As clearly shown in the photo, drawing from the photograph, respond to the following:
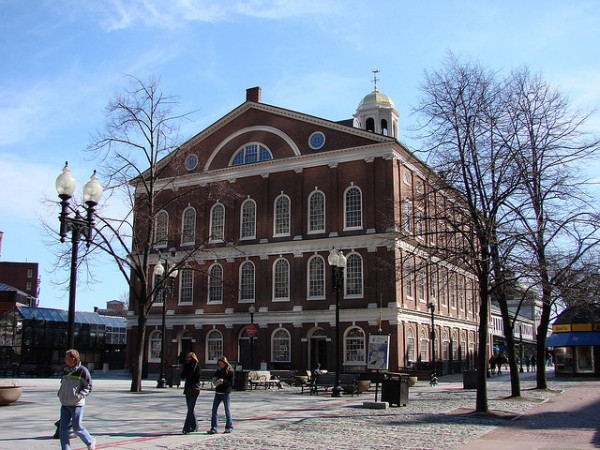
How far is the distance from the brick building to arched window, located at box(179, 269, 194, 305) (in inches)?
3.2

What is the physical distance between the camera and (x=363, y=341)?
39031mm

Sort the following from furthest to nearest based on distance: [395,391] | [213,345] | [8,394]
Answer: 1. [213,345]
2. [395,391]
3. [8,394]

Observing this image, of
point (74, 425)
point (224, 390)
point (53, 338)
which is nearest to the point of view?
point (74, 425)

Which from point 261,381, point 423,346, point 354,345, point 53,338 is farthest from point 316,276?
point 53,338

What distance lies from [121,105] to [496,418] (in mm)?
21075

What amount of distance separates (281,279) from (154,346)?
1207 centimetres

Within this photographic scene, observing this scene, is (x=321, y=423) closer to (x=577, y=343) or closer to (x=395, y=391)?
(x=395, y=391)

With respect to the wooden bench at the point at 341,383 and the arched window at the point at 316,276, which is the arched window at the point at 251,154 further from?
the wooden bench at the point at 341,383

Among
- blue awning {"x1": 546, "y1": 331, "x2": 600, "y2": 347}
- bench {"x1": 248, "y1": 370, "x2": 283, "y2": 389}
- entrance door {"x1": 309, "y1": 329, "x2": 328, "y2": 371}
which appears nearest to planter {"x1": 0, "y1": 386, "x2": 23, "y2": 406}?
bench {"x1": 248, "y1": 370, "x2": 283, "y2": 389}

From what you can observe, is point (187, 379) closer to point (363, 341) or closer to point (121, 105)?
point (121, 105)

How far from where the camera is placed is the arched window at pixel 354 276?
39.9 m

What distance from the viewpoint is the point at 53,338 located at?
5238cm

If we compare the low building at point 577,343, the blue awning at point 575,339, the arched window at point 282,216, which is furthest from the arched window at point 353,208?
the blue awning at point 575,339

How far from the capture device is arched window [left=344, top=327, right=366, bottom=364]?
38938 millimetres
